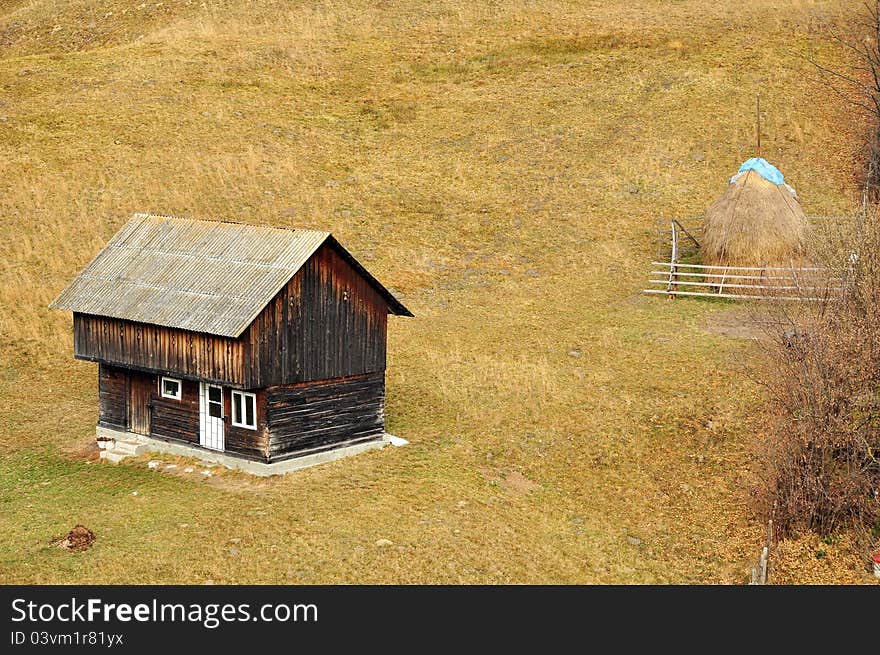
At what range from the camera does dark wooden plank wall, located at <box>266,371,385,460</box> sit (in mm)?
28781

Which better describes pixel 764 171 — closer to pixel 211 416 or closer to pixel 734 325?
pixel 734 325

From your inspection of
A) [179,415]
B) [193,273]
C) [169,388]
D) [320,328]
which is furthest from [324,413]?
[193,273]

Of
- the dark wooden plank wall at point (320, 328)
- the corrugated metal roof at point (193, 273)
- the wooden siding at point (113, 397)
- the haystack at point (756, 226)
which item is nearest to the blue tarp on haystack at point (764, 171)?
the haystack at point (756, 226)

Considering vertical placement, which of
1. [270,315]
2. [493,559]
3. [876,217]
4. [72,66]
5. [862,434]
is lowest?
[493,559]

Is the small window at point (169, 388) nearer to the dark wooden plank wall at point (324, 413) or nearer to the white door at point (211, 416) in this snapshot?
the white door at point (211, 416)

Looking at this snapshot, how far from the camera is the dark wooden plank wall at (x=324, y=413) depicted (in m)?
28.8

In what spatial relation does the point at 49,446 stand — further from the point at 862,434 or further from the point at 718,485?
the point at 862,434

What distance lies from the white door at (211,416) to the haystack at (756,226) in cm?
2310

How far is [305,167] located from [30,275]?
15.7 metres

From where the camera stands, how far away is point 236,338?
27.6m

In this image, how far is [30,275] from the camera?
150 feet

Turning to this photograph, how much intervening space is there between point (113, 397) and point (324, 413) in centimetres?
607

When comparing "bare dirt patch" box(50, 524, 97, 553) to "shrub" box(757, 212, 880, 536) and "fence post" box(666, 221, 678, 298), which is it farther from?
"fence post" box(666, 221, 678, 298)

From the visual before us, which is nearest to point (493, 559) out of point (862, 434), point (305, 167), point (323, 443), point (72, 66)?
point (323, 443)
